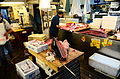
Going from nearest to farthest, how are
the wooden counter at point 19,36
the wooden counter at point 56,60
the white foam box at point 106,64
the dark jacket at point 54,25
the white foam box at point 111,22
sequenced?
1. the wooden counter at point 56,60
2. the white foam box at point 106,64
3. the white foam box at point 111,22
4. the dark jacket at point 54,25
5. the wooden counter at point 19,36

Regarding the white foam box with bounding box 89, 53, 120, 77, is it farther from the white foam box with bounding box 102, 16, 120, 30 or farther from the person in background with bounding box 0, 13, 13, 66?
the person in background with bounding box 0, 13, 13, 66

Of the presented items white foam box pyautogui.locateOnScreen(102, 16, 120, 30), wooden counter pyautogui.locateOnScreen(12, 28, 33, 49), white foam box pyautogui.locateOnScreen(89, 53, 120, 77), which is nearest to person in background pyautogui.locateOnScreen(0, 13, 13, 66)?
wooden counter pyautogui.locateOnScreen(12, 28, 33, 49)

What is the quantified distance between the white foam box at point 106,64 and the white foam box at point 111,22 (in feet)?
2.67

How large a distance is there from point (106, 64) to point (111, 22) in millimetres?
1085

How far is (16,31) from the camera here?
13.7ft

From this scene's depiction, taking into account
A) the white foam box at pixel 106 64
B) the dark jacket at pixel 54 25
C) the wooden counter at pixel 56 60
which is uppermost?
the dark jacket at pixel 54 25

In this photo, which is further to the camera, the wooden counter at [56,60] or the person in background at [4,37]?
the person in background at [4,37]

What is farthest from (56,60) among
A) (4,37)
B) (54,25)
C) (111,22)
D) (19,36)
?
(19,36)

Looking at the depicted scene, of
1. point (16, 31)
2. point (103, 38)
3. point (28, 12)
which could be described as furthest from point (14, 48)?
point (103, 38)

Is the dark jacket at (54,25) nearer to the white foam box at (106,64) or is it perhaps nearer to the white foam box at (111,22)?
the white foam box at (111,22)

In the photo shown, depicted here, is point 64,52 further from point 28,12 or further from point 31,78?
point 28,12

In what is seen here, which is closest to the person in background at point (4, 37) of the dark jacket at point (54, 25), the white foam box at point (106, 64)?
the dark jacket at point (54, 25)

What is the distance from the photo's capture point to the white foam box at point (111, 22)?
230 cm

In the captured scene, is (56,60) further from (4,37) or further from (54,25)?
(54,25)
